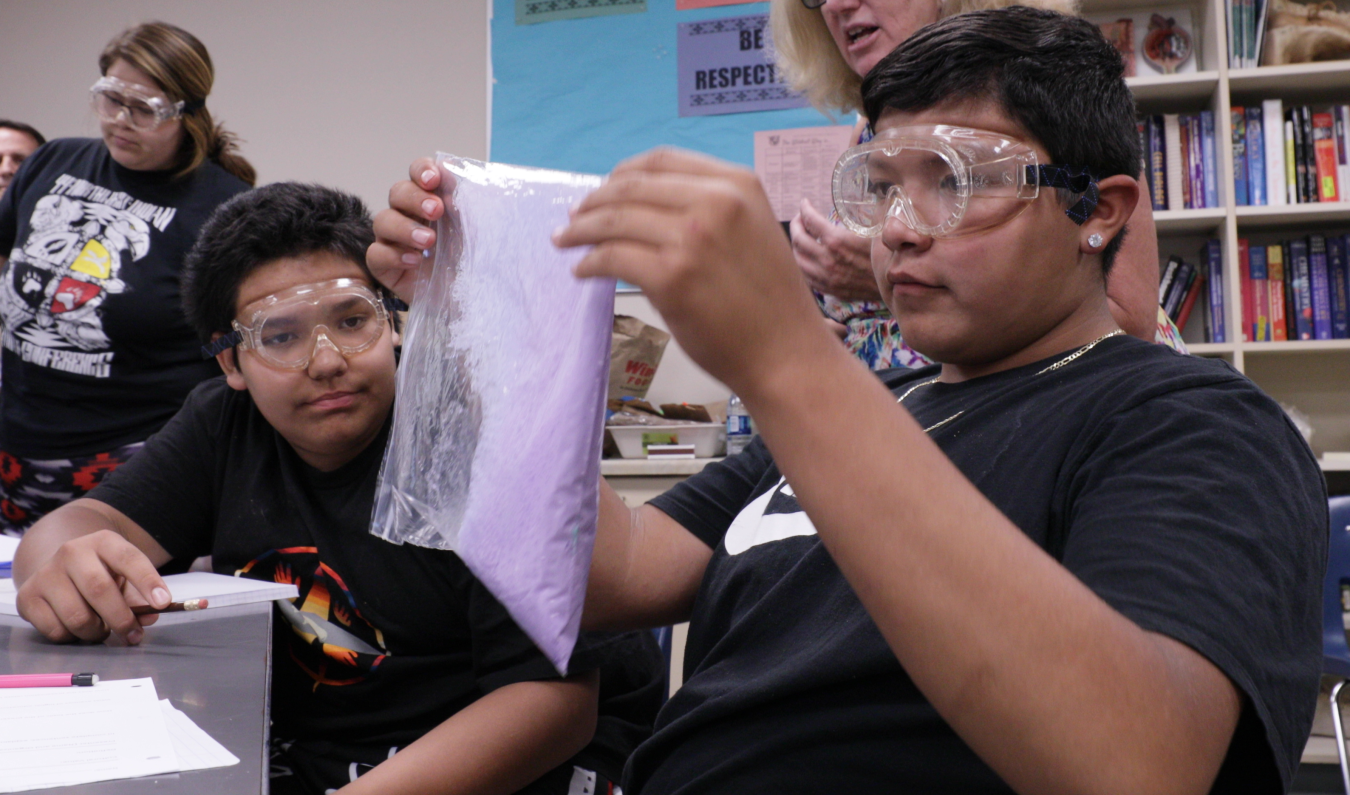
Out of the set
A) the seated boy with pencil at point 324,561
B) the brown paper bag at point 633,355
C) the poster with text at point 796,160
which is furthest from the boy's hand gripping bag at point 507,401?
the poster with text at point 796,160

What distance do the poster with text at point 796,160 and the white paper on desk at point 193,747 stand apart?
2.52 m

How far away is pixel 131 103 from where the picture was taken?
2.17 meters

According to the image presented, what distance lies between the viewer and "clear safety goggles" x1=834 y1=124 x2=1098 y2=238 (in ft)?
2.73

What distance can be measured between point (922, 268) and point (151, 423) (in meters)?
1.85

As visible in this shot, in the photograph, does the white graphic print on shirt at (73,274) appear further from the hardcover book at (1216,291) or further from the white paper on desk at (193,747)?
the hardcover book at (1216,291)

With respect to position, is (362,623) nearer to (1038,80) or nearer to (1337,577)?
(1038,80)

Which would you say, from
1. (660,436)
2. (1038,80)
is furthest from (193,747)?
(660,436)

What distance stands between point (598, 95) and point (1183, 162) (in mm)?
1747

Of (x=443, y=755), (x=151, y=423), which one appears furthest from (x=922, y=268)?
(x=151, y=423)

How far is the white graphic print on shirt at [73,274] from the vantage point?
2127 mm

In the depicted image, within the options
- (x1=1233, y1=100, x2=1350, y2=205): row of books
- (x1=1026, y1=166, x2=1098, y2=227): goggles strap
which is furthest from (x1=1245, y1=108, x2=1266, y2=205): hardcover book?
(x1=1026, y1=166, x2=1098, y2=227): goggles strap

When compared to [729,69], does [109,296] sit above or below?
below

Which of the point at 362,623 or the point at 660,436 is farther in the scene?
the point at 660,436

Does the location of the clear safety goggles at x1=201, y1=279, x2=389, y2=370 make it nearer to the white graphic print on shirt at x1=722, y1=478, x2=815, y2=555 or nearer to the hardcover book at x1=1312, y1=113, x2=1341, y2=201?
the white graphic print on shirt at x1=722, y1=478, x2=815, y2=555
